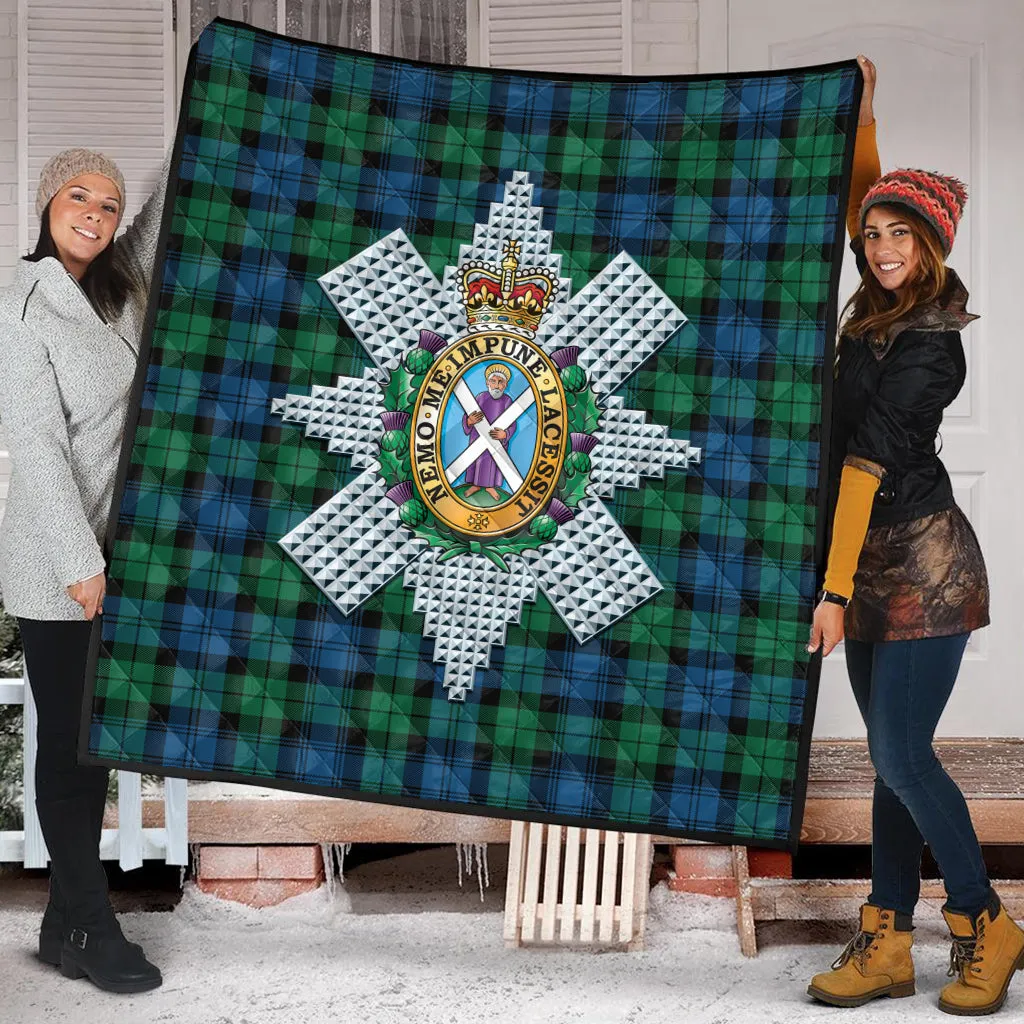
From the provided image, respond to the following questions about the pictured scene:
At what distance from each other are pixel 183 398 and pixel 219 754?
0.52m

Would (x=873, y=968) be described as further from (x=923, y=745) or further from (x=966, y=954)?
(x=923, y=745)

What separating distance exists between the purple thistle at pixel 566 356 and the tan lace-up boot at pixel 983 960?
1088 millimetres

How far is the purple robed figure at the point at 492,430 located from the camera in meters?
1.91

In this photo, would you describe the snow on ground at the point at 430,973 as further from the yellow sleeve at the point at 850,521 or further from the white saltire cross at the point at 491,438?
the white saltire cross at the point at 491,438

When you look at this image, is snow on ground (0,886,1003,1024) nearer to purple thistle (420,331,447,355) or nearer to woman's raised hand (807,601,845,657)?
woman's raised hand (807,601,845,657)

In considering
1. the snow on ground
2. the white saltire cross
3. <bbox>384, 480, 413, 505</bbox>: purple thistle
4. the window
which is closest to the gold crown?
the white saltire cross

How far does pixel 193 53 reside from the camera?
192 cm

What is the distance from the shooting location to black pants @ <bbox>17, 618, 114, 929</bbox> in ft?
6.84

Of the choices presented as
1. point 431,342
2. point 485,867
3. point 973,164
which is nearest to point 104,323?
point 431,342

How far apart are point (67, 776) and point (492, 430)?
921 mm

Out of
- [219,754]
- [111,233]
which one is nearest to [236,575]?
[219,754]

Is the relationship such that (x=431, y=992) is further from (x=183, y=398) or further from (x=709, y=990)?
(x=183, y=398)

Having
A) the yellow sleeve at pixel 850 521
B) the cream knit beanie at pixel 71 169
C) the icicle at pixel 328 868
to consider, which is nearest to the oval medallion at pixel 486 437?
the yellow sleeve at pixel 850 521

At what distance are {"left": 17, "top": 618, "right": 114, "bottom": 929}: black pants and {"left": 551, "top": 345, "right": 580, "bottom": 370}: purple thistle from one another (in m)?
0.87
